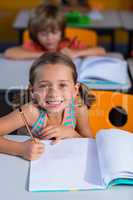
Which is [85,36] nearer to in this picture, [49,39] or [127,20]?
[49,39]

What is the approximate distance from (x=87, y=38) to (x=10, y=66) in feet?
2.71

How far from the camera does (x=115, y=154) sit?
112 centimetres

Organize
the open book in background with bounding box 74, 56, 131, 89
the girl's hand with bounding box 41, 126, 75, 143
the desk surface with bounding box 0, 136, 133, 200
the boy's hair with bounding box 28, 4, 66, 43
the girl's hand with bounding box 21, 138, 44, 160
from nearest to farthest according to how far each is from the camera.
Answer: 1. the desk surface with bounding box 0, 136, 133, 200
2. the girl's hand with bounding box 21, 138, 44, 160
3. the girl's hand with bounding box 41, 126, 75, 143
4. the open book in background with bounding box 74, 56, 131, 89
5. the boy's hair with bounding box 28, 4, 66, 43

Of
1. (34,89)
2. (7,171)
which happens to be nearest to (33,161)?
(7,171)

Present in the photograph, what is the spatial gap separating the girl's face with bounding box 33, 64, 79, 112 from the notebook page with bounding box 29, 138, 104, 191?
22 centimetres

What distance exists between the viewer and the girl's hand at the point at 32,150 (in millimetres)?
1193

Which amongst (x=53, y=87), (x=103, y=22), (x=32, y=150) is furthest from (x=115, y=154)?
(x=103, y=22)

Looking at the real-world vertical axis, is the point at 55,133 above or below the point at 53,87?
below

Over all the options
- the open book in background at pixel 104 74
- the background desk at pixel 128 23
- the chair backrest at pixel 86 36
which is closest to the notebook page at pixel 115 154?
the open book in background at pixel 104 74

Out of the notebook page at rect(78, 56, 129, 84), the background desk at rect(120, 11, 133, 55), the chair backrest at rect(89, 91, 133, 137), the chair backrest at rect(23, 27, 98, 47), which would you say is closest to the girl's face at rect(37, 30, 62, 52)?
the chair backrest at rect(23, 27, 98, 47)

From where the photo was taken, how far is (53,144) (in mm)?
1271

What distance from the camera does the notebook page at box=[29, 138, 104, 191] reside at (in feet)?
3.48

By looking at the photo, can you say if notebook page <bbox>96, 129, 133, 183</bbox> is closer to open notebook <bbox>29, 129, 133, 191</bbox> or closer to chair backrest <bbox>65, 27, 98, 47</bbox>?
open notebook <bbox>29, 129, 133, 191</bbox>

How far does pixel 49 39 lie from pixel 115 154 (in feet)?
5.22
